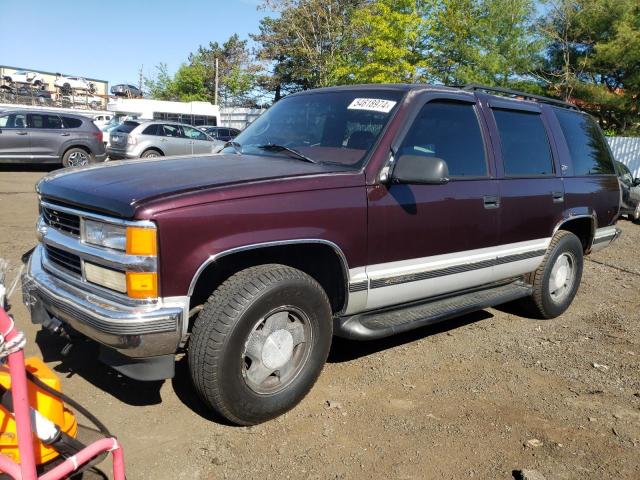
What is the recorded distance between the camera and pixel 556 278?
5102 mm

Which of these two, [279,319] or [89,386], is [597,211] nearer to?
[279,319]

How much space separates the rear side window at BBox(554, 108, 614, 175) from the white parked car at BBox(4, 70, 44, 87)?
40638mm

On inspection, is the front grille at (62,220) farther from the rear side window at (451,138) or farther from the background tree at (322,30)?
the background tree at (322,30)

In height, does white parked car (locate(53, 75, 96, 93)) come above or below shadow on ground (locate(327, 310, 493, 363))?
above

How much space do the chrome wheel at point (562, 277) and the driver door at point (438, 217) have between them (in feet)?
3.70

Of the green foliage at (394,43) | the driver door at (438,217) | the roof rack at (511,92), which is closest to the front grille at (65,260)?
the driver door at (438,217)

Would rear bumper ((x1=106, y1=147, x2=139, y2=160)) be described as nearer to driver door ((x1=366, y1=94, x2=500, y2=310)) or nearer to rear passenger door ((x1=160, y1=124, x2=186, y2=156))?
rear passenger door ((x1=160, y1=124, x2=186, y2=156))

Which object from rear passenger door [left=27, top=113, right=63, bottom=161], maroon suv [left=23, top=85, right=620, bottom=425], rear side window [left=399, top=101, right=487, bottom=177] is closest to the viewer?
maroon suv [left=23, top=85, right=620, bottom=425]

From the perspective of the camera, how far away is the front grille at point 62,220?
2875 millimetres

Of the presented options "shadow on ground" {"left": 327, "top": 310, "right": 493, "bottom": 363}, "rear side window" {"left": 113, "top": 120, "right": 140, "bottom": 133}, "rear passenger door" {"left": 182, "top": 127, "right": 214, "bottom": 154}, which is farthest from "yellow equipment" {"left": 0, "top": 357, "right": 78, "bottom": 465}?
"rear passenger door" {"left": 182, "top": 127, "right": 214, "bottom": 154}

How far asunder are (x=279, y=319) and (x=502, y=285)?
2.44 m

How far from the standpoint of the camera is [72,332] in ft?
9.80

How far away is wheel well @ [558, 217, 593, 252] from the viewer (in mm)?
5191

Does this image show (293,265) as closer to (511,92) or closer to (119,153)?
(511,92)
